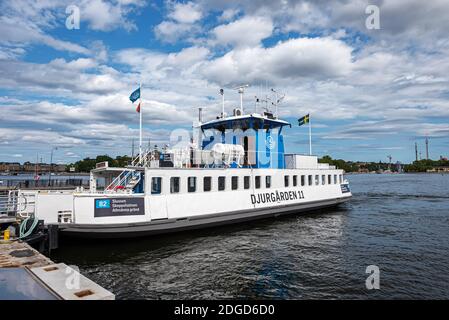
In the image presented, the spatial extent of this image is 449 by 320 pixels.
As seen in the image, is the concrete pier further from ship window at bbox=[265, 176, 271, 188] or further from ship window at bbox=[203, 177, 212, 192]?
ship window at bbox=[265, 176, 271, 188]

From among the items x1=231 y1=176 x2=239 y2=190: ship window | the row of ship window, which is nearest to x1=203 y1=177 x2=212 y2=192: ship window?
the row of ship window

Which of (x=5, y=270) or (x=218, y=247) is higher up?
(x=5, y=270)

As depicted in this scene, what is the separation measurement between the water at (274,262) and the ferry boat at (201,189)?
1053 millimetres

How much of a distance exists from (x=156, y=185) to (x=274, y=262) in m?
6.97

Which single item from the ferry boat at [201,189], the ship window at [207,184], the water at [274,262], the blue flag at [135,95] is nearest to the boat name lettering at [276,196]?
the ferry boat at [201,189]

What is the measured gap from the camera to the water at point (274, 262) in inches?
376

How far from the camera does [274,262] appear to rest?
40.1ft
